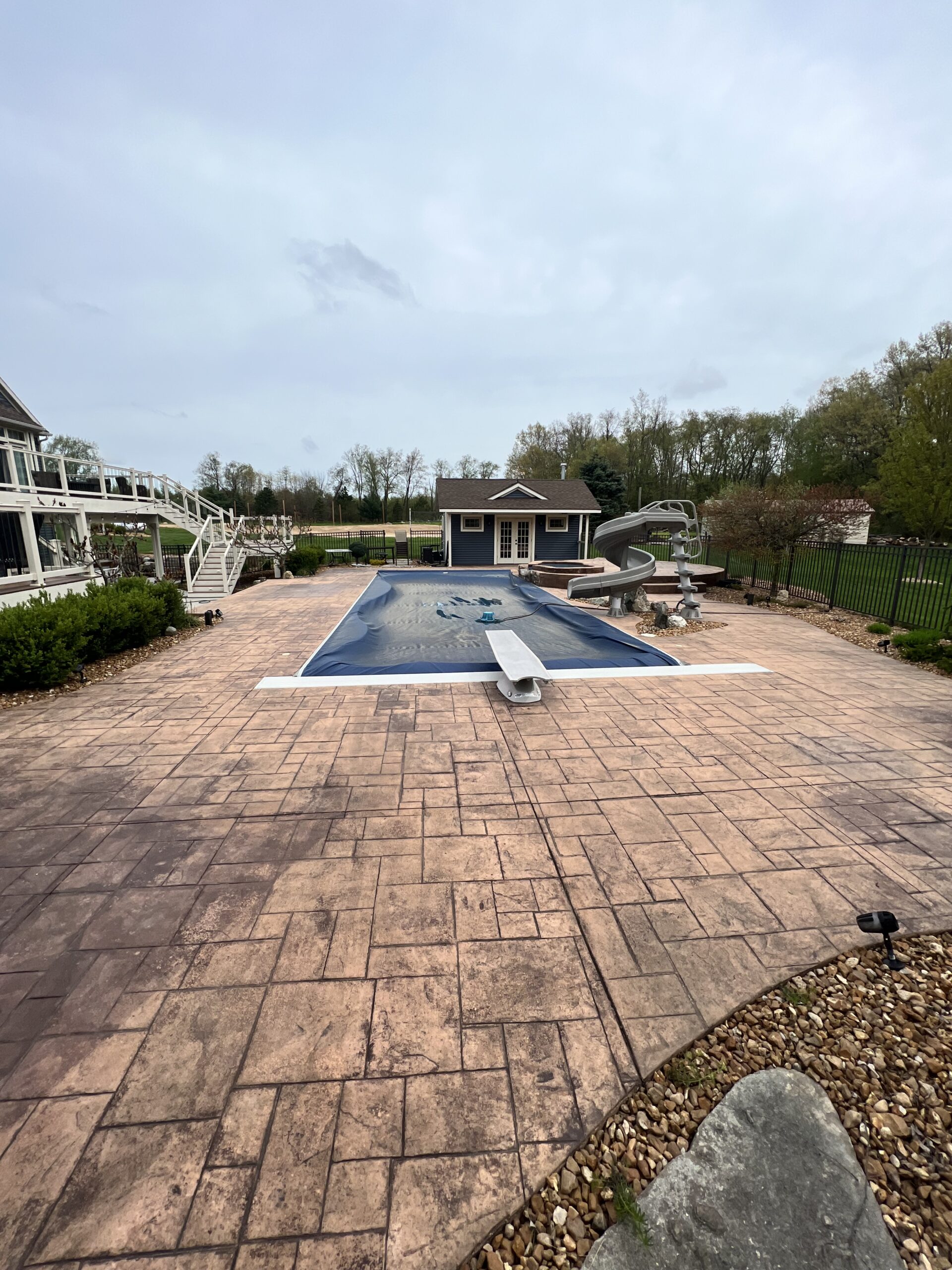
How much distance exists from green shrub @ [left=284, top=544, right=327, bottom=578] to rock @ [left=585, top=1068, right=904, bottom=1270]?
18.2m

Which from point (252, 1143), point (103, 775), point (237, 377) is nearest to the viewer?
point (252, 1143)

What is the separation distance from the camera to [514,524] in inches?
865

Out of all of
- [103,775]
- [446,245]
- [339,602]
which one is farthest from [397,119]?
[103,775]

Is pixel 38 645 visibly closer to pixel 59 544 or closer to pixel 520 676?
pixel 520 676

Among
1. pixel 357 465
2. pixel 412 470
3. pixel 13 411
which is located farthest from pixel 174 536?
pixel 13 411

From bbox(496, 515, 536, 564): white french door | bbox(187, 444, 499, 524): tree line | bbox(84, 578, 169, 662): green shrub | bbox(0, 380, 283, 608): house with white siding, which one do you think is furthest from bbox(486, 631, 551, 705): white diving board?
bbox(187, 444, 499, 524): tree line

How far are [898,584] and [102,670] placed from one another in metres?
12.1

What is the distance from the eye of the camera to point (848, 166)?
9258mm

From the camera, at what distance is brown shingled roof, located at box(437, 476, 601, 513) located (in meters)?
21.2

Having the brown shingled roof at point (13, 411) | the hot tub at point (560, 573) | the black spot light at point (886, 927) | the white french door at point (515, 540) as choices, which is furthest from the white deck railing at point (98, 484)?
the black spot light at point (886, 927)

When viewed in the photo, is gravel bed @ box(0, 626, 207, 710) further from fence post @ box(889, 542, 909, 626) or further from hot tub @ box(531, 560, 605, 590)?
fence post @ box(889, 542, 909, 626)

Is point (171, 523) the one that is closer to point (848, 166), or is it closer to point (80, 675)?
point (80, 675)

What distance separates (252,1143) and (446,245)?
20.5 meters

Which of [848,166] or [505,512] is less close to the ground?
[848,166]
